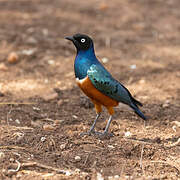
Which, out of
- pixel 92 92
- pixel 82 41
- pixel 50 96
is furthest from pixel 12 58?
pixel 92 92

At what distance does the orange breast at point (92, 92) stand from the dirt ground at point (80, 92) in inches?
19.3

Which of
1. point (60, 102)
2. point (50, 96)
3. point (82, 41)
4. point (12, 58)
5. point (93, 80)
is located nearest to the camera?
point (93, 80)

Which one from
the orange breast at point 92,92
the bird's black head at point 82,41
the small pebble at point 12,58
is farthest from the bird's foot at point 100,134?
the small pebble at point 12,58

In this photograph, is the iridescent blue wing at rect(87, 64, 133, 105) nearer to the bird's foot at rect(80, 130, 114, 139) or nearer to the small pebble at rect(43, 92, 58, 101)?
the bird's foot at rect(80, 130, 114, 139)

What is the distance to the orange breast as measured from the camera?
4.67m

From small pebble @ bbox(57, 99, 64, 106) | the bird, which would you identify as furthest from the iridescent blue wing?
small pebble @ bbox(57, 99, 64, 106)

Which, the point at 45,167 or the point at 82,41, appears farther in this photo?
the point at 82,41

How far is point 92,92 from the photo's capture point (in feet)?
15.5

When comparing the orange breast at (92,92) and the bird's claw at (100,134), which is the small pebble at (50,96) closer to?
the bird's claw at (100,134)

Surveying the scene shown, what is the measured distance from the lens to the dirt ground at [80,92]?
169 inches

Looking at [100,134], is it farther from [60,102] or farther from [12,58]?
[12,58]

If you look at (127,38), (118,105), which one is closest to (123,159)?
(118,105)

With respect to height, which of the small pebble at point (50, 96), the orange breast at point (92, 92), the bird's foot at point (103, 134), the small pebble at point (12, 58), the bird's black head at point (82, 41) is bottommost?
the bird's foot at point (103, 134)

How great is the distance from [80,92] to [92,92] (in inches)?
71.3
